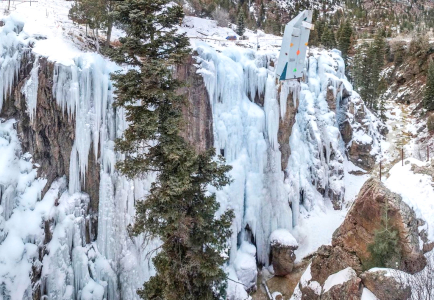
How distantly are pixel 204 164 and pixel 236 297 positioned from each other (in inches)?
269

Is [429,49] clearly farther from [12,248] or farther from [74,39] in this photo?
[12,248]

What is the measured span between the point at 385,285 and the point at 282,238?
18.5 feet

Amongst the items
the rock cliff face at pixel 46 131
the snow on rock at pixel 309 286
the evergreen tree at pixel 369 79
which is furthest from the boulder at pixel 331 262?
the evergreen tree at pixel 369 79

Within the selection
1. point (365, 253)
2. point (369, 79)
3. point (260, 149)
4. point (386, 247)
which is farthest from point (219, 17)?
point (386, 247)

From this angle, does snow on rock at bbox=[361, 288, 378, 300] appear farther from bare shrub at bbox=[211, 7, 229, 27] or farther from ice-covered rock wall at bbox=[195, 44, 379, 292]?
bare shrub at bbox=[211, 7, 229, 27]

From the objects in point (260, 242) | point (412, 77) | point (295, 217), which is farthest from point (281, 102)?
point (412, 77)

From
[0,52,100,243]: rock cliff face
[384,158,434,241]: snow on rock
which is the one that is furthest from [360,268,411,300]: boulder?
[0,52,100,243]: rock cliff face

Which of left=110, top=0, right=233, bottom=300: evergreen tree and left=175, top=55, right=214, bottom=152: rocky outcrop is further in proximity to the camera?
left=175, top=55, right=214, bottom=152: rocky outcrop

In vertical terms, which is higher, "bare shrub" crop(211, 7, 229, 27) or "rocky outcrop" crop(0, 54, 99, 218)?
"bare shrub" crop(211, 7, 229, 27)

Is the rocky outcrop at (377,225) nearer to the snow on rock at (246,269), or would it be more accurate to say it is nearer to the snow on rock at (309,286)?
the snow on rock at (309,286)

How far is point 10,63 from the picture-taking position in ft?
29.6

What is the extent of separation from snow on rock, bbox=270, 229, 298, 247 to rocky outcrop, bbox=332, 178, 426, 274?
282 cm

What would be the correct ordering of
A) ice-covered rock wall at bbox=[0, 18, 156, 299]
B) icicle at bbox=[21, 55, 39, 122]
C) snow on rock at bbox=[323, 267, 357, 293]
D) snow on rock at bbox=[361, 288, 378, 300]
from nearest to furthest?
1. snow on rock at bbox=[361, 288, 378, 300]
2. snow on rock at bbox=[323, 267, 357, 293]
3. ice-covered rock wall at bbox=[0, 18, 156, 299]
4. icicle at bbox=[21, 55, 39, 122]

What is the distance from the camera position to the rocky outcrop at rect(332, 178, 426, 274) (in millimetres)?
6977
